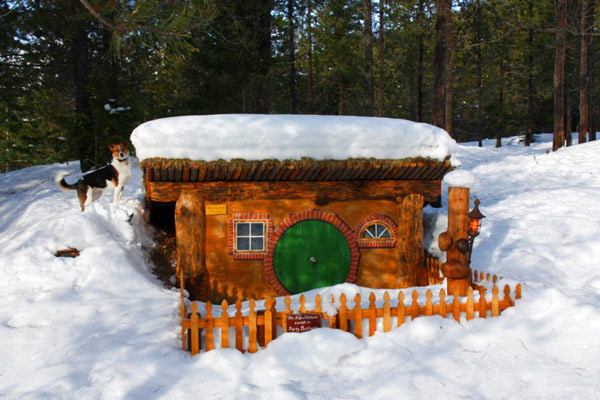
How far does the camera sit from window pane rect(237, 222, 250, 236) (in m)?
8.38

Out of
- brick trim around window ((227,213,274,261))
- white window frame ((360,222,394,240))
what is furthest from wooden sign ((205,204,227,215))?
white window frame ((360,222,394,240))

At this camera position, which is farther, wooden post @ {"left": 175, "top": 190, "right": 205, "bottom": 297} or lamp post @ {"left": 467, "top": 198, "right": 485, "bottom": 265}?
wooden post @ {"left": 175, "top": 190, "right": 205, "bottom": 297}

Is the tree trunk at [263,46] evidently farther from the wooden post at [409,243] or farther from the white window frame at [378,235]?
the wooden post at [409,243]

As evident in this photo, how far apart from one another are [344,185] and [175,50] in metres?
3.61

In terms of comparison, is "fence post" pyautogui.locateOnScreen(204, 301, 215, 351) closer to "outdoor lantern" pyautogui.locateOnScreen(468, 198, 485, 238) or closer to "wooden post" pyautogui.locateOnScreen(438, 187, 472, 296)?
"wooden post" pyautogui.locateOnScreen(438, 187, 472, 296)

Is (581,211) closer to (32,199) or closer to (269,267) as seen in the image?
(269,267)

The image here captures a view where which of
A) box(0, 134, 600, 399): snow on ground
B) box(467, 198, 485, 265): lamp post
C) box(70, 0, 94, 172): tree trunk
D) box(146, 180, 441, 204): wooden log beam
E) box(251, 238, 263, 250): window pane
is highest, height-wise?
box(70, 0, 94, 172): tree trunk

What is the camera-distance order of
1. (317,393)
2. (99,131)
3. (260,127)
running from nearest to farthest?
(317,393) → (260,127) → (99,131)

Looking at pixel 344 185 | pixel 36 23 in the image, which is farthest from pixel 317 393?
pixel 36 23

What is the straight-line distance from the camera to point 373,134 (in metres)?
7.93

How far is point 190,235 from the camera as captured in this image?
8094mm

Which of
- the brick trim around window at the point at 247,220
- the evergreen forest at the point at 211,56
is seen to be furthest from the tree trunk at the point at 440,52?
the brick trim around window at the point at 247,220

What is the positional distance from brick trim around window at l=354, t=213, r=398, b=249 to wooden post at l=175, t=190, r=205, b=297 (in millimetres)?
2853

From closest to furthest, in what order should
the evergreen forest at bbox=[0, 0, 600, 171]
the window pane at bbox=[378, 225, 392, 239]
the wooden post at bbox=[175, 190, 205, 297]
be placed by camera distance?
the wooden post at bbox=[175, 190, 205, 297], the window pane at bbox=[378, 225, 392, 239], the evergreen forest at bbox=[0, 0, 600, 171]
